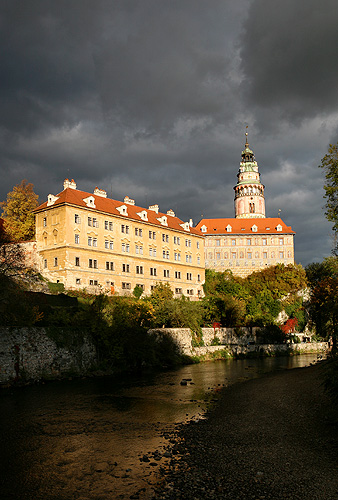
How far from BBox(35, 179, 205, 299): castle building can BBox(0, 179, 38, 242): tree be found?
13.9 feet

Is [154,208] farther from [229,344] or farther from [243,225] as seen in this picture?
[243,225]

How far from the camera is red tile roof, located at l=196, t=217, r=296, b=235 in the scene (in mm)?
94062

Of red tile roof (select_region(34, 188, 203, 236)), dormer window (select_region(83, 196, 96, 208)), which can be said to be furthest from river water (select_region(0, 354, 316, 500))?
dormer window (select_region(83, 196, 96, 208))

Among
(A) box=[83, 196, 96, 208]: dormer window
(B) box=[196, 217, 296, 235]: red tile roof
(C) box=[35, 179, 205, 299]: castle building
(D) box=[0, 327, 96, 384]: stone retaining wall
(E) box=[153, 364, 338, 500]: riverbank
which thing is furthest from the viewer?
(B) box=[196, 217, 296, 235]: red tile roof

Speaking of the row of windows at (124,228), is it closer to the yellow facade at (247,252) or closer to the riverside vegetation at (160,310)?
the riverside vegetation at (160,310)

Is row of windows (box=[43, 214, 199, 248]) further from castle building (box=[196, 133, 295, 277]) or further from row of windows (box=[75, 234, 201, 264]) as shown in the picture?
castle building (box=[196, 133, 295, 277])

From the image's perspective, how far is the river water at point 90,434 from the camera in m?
9.16

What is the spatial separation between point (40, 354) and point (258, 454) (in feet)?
55.4

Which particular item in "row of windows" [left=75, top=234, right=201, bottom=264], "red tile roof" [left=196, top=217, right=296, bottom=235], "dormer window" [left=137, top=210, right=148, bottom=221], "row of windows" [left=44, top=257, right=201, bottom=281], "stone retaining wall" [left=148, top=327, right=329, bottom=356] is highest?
"red tile roof" [left=196, top=217, right=296, bottom=235]

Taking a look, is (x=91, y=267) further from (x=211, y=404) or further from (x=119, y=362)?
(x=211, y=404)

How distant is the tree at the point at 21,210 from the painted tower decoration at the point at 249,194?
72023 mm

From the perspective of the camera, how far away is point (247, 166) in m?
124

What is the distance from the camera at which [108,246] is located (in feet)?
176

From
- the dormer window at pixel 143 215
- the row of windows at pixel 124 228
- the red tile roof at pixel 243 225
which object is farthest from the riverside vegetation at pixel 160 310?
the red tile roof at pixel 243 225
